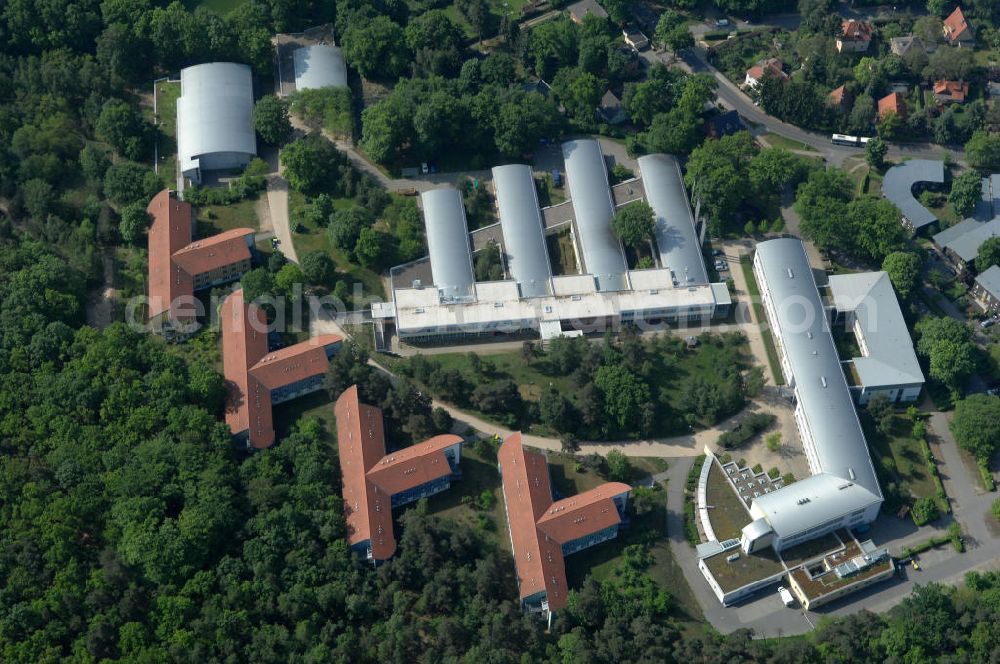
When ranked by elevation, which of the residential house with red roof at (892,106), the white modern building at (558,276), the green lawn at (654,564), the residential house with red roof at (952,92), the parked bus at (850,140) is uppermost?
the residential house with red roof at (952,92)

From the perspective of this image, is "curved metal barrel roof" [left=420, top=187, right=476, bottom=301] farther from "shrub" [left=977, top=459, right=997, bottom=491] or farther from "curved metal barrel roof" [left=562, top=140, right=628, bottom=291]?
"shrub" [left=977, top=459, right=997, bottom=491]

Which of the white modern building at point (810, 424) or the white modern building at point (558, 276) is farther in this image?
the white modern building at point (558, 276)

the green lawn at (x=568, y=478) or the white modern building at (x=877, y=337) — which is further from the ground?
the white modern building at (x=877, y=337)

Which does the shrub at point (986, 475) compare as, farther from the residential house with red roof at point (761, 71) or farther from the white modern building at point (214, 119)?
the white modern building at point (214, 119)

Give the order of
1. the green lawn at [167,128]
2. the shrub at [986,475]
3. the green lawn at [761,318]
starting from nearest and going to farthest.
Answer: the shrub at [986,475]
the green lawn at [761,318]
the green lawn at [167,128]

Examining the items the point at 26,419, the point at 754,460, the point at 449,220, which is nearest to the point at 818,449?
the point at 754,460

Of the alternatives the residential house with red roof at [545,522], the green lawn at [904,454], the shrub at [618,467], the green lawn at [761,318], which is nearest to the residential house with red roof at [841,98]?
the green lawn at [761,318]

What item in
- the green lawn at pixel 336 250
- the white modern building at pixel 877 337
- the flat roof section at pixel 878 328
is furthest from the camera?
the green lawn at pixel 336 250
